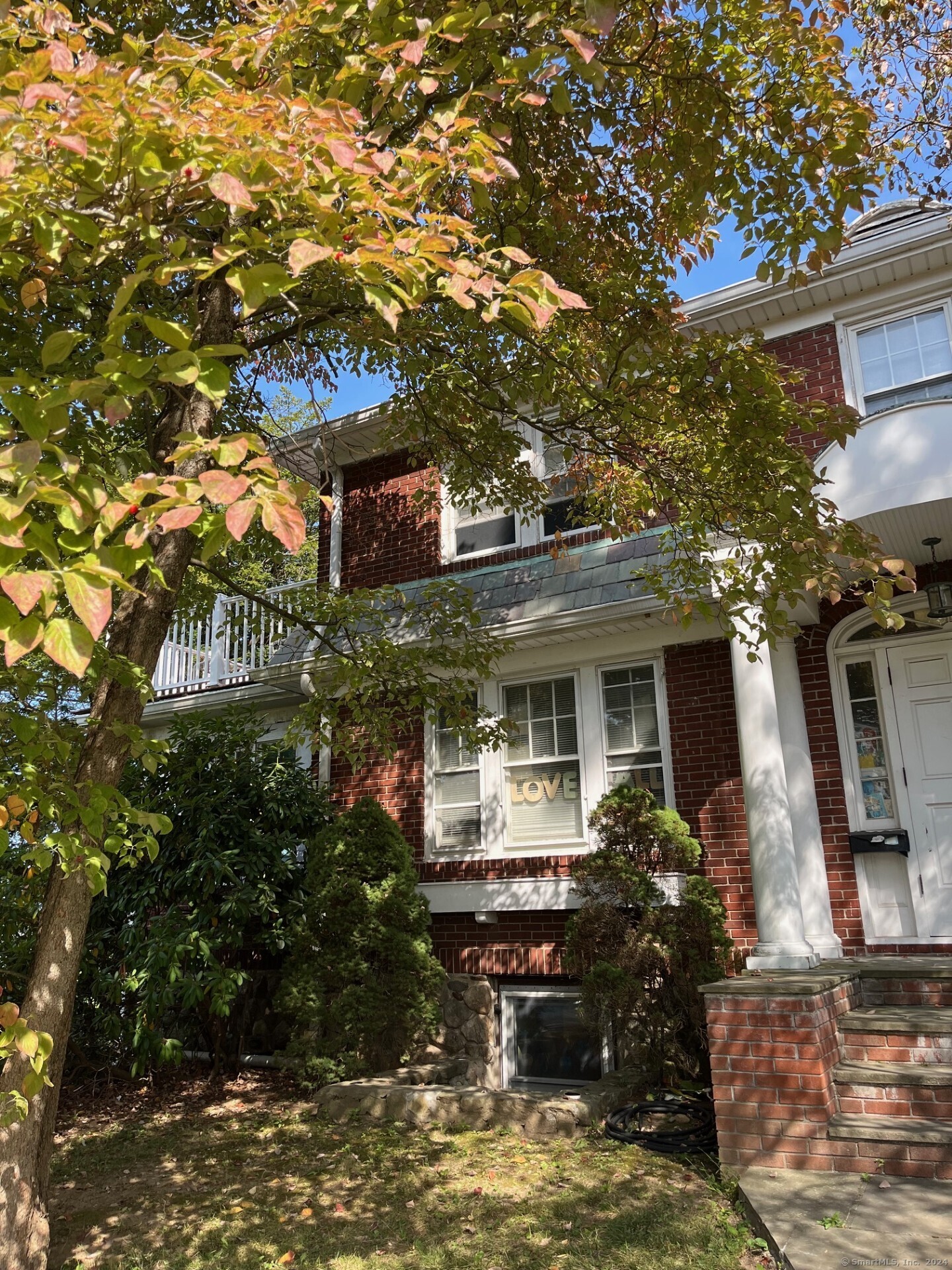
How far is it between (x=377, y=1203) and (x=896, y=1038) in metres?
3.09

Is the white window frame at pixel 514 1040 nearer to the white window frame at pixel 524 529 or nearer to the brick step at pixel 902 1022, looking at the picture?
the brick step at pixel 902 1022

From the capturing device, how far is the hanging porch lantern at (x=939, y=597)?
723 centimetres

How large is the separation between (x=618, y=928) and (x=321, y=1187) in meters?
2.63

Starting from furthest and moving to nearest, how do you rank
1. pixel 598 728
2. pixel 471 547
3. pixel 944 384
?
pixel 471 547 → pixel 598 728 → pixel 944 384

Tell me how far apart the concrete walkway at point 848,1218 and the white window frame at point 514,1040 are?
3528 mm

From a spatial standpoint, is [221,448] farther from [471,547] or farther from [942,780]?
[471,547]

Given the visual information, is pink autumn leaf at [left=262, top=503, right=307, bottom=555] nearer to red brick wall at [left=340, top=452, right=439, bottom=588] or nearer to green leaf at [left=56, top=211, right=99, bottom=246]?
green leaf at [left=56, top=211, right=99, bottom=246]

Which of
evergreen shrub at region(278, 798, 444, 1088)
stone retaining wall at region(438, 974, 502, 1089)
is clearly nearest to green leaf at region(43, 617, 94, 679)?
evergreen shrub at region(278, 798, 444, 1088)

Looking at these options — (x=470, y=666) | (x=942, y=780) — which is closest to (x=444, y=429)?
(x=470, y=666)

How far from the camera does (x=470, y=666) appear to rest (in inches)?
267

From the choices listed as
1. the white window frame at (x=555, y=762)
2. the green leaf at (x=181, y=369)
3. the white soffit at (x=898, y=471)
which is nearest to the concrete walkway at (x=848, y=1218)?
the green leaf at (x=181, y=369)

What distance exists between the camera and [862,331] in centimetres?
857

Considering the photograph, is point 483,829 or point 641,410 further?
point 483,829

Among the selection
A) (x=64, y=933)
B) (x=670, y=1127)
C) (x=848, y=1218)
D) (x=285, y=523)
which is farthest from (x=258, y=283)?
(x=670, y=1127)
